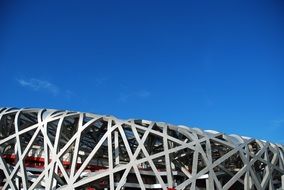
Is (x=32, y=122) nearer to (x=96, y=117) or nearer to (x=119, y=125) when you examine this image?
(x=96, y=117)

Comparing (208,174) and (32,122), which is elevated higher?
(32,122)

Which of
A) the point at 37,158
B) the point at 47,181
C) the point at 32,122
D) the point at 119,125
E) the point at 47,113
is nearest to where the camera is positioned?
the point at 47,181

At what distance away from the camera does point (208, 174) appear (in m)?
29.2

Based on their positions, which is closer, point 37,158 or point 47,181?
point 47,181

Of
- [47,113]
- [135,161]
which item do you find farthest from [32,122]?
[135,161]

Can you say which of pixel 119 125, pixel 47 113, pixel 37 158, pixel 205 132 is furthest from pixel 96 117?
pixel 37 158

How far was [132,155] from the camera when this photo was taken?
97.3 feet

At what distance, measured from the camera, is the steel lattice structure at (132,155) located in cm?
2906

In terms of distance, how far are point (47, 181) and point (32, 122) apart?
9.07 meters

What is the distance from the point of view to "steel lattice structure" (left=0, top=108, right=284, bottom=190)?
95.3 feet

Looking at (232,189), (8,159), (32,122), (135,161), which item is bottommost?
(232,189)

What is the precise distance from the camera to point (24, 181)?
30.1 metres

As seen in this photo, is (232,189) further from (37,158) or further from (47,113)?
(37,158)

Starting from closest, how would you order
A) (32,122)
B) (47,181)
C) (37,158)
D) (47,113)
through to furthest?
(47,181) → (47,113) → (32,122) → (37,158)
